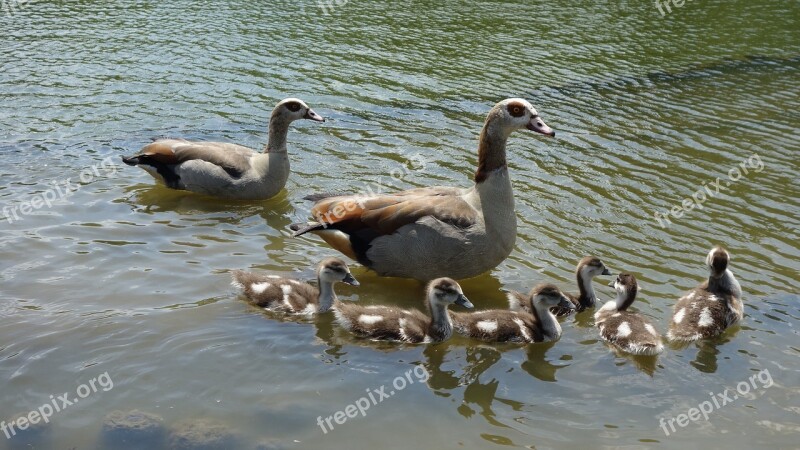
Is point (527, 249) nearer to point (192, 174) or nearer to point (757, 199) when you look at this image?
point (757, 199)

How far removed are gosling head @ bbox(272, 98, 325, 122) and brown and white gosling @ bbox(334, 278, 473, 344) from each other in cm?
Result: 481

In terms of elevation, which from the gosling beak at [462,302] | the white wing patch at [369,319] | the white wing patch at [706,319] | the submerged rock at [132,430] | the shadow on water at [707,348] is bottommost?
the submerged rock at [132,430]

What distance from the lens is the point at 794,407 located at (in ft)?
23.8

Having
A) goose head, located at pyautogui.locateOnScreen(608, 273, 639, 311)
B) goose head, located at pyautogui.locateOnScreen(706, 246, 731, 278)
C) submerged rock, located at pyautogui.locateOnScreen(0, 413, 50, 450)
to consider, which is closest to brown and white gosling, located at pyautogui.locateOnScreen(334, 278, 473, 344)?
goose head, located at pyautogui.locateOnScreen(608, 273, 639, 311)

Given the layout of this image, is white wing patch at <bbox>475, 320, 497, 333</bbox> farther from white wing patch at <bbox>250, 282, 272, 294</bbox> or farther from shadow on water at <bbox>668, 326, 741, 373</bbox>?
white wing patch at <bbox>250, 282, 272, 294</bbox>

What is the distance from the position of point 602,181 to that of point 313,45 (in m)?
9.86

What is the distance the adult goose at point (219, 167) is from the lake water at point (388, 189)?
30cm

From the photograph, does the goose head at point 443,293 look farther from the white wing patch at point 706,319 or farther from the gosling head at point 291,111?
the gosling head at point 291,111

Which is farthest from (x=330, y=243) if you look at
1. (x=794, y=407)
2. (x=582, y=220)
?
(x=794, y=407)

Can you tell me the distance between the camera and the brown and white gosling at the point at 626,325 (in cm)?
808

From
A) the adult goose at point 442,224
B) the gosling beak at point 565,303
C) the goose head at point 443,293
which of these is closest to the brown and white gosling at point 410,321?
the goose head at point 443,293

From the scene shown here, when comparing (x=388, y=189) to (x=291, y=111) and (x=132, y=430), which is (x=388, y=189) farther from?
(x=132, y=430)

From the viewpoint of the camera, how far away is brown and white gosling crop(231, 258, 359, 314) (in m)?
8.75

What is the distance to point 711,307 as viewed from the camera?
27.6ft
